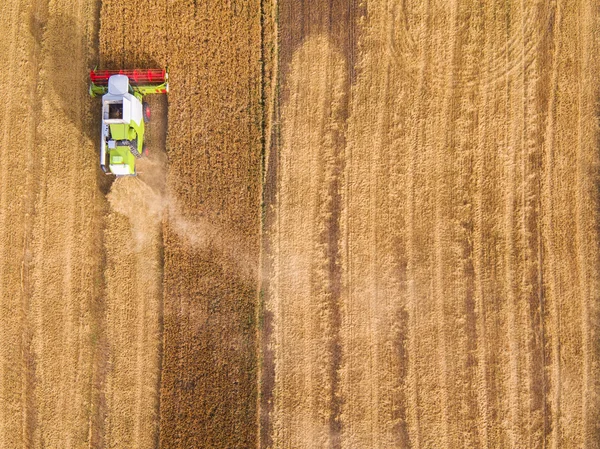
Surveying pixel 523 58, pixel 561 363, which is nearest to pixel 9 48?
pixel 523 58

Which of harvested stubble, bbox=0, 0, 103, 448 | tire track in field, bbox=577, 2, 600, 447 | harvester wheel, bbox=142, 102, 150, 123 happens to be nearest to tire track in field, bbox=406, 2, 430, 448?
tire track in field, bbox=577, 2, 600, 447

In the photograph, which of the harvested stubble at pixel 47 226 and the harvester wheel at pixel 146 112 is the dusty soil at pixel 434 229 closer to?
the harvester wheel at pixel 146 112

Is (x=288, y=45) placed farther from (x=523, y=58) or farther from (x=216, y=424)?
(x=216, y=424)

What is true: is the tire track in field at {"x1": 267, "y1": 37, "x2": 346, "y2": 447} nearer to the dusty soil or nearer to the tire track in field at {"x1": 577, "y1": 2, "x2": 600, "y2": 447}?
the dusty soil

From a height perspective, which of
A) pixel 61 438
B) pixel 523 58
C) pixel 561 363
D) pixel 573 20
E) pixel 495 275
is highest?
pixel 573 20

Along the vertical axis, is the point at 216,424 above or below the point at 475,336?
below
